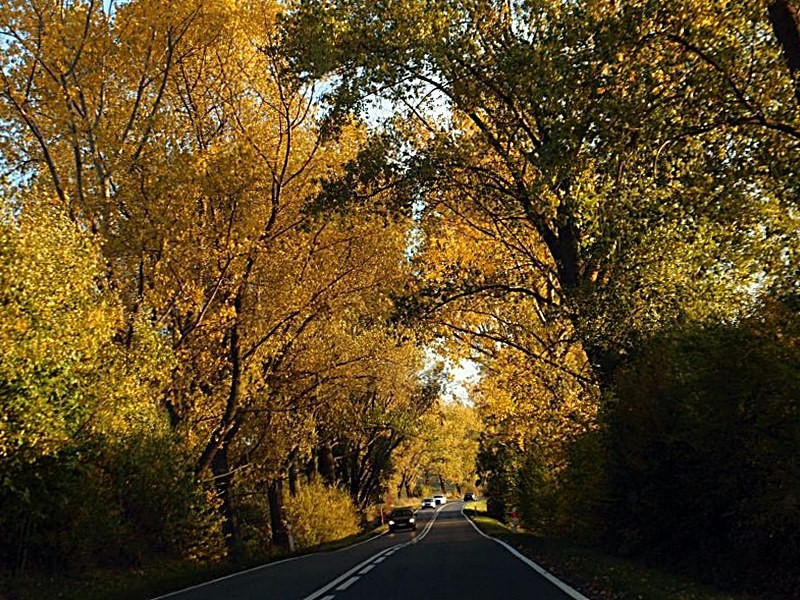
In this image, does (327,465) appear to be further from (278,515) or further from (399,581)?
(399,581)

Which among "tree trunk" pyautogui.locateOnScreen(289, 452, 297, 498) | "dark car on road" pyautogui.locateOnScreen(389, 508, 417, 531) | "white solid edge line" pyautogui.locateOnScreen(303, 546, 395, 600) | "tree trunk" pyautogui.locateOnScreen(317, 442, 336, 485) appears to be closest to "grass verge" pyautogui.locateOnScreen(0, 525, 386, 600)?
"white solid edge line" pyautogui.locateOnScreen(303, 546, 395, 600)

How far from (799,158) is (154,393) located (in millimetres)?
14729

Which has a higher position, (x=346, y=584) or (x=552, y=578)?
(x=346, y=584)

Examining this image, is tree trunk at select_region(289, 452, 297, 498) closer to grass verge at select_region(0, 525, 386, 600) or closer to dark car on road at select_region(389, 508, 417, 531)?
dark car on road at select_region(389, 508, 417, 531)

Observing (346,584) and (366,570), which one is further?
(366,570)

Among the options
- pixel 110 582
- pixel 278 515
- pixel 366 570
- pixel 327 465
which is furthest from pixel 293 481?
pixel 366 570

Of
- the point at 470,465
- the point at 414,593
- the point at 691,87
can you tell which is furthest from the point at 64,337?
the point at 470,465

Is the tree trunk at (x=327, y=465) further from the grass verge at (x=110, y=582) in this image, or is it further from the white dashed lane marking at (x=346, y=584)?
the white dashed lane marking at (x=346, y=584)

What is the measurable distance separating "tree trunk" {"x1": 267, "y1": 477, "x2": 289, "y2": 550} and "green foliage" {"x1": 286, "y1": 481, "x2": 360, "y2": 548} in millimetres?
737

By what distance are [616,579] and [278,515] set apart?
73.3 feet

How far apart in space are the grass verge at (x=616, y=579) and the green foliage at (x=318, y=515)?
18180 millimetres

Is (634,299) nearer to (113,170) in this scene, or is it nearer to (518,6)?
(518,6)

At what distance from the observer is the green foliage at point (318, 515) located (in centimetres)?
3334

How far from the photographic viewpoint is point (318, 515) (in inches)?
1382
